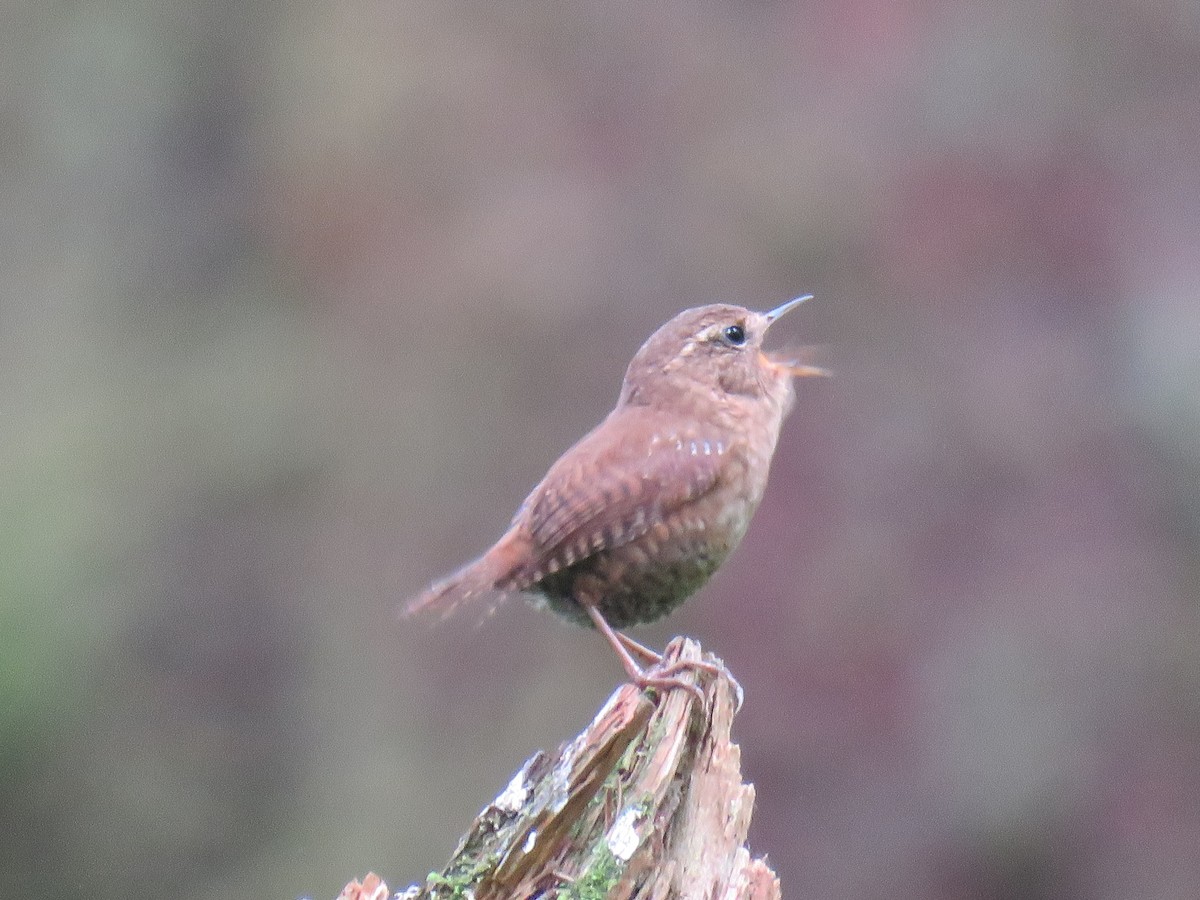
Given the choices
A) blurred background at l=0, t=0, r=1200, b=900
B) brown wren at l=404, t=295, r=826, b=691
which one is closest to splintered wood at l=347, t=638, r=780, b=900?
brown wren at l=404, t=295, r=826, b=691

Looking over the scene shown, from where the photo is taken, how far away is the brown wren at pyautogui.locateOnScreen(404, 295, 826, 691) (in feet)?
12.9

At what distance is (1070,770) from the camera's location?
23.4ft

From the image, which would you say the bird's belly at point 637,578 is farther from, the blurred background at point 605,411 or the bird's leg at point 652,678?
the blurred background at point 605,411

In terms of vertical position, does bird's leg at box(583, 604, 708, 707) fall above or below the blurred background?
below

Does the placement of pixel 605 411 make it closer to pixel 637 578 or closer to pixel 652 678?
pixel 637 578

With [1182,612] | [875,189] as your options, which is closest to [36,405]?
[875,189]

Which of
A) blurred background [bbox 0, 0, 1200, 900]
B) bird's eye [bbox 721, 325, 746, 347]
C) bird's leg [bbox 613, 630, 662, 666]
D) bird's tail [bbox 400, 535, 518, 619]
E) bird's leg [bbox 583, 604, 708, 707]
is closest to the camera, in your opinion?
bird's leg [bbox 583, 604, 708, 707]

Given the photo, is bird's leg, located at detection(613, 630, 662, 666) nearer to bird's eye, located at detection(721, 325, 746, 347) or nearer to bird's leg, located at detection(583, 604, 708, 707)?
bird's leg, located at detection(583, 604, 708, 707)

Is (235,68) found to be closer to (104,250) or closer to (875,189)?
(104,250)

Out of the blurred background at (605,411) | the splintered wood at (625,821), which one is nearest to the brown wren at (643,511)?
the splintered wood at (625,821)

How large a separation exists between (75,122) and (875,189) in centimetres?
553

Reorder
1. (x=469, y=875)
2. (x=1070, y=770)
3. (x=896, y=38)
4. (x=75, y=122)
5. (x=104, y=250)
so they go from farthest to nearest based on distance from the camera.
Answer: (x=75, y=122) → (x=104, y=250) → (x=896, y=38) → (x=1070, y=770) → (x=469, y=875)

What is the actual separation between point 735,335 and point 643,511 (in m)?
0.67

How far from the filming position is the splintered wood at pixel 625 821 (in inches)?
123
